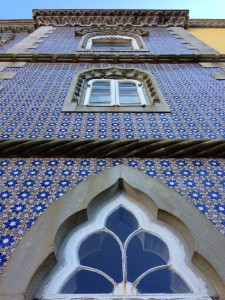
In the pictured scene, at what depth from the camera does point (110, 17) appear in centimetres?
1034

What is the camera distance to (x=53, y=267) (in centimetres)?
220

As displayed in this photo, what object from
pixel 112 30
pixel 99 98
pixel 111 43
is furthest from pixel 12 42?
pixel 99 98

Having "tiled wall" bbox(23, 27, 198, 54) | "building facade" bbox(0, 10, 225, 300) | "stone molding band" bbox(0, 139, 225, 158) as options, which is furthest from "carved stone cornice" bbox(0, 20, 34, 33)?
"stone molding band" bbox(0, 139, 225, 158)

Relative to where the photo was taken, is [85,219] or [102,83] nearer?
[85,219]

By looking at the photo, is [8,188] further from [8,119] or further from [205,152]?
[205,152]

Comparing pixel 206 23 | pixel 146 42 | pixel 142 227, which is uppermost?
pixel 206 23

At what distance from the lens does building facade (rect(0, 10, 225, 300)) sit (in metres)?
2.14

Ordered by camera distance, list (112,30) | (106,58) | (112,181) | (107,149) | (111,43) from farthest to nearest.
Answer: (112,30), (111,43), (106,58), (107,149), (112,181)

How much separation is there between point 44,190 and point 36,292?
0.94 m

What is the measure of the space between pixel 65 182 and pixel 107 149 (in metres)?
0.55

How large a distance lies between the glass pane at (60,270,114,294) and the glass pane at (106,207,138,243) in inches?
16.3

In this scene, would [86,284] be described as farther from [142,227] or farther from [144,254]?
[142,227]

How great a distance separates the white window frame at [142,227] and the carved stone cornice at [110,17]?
856 centimetres

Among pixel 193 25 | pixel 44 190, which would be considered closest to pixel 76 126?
pixel 44 190
